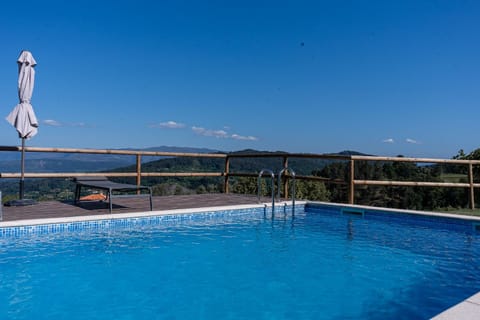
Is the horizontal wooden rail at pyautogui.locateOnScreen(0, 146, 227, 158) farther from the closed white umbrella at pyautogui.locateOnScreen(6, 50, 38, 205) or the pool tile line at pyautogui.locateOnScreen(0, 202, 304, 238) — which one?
the pool tile line at pyautogui.locateOnScreen(0, 202, 304, 238)

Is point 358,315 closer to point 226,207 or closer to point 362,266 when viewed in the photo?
point 362,266

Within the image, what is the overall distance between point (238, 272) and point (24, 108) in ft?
13.6

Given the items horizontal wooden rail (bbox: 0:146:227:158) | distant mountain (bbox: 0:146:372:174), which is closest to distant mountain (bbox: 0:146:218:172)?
distant mountain (bbox: 0:146:372:174)

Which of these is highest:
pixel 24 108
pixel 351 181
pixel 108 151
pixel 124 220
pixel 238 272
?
pixel 24 108

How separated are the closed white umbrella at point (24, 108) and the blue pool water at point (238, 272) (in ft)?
6.26

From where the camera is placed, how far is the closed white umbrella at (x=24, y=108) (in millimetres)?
5148

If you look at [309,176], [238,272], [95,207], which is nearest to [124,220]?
[95,207]

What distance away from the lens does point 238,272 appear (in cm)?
303

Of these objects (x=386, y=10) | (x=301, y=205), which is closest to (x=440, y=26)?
(x=386, y=10)

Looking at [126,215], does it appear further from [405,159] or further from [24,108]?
[405,159]

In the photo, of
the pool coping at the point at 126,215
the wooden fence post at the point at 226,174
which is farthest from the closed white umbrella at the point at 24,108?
the wooden fence post at the point at 226,174

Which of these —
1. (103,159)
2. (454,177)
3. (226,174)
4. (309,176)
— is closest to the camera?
Result: (309,176)

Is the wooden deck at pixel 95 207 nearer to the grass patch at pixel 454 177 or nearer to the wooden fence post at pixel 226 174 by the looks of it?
the wooden fence post at pixel 226 174

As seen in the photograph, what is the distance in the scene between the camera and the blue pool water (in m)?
2.28
